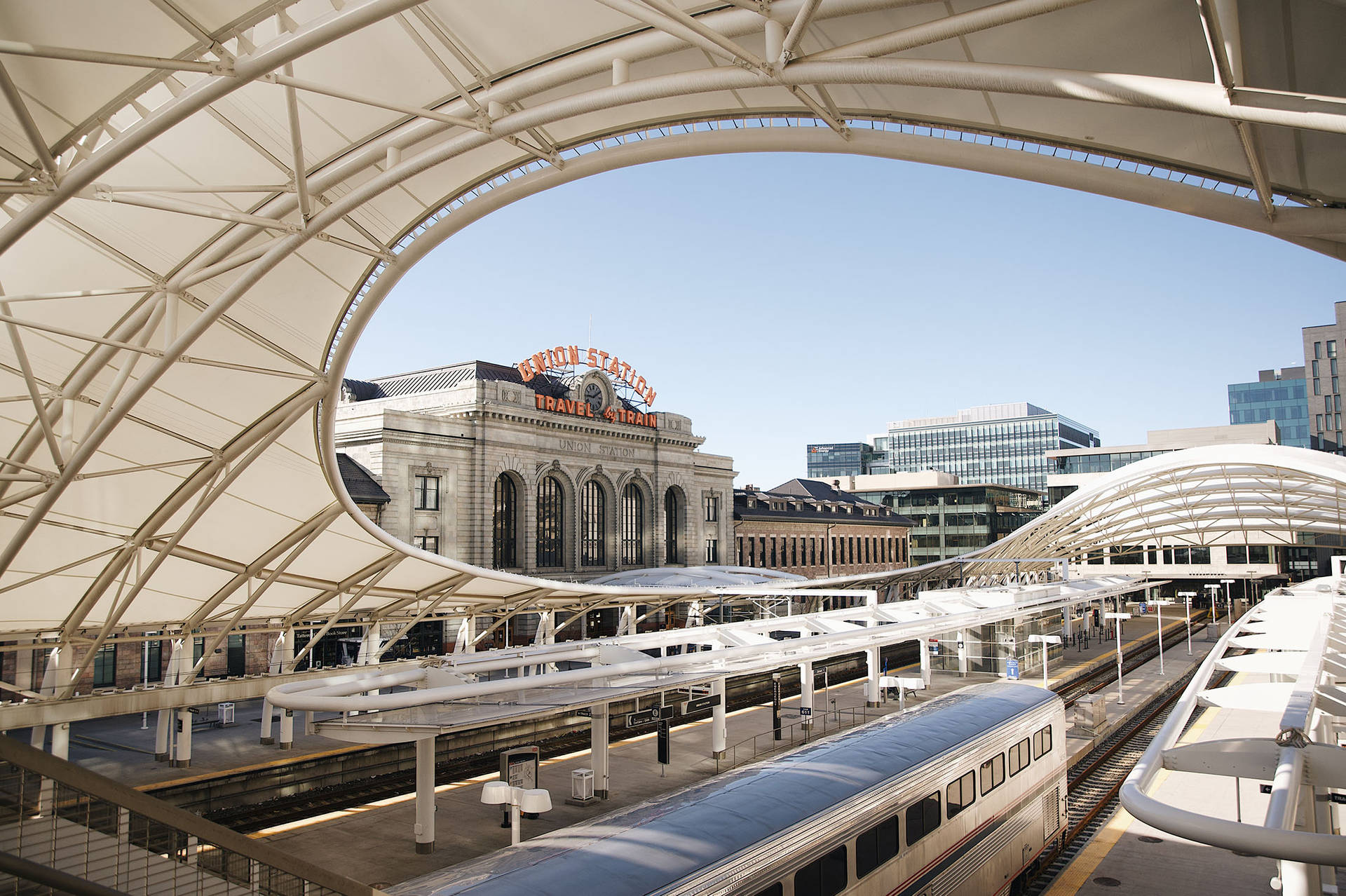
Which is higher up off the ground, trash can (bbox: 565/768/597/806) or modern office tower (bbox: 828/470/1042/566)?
modern office tower (bbox: 828/470/1042/566)

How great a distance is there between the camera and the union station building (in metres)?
47.5

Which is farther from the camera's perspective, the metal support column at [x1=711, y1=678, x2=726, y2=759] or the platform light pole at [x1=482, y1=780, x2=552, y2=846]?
the metal support column at [x1=711, y1=678, x2=726, y2=759]

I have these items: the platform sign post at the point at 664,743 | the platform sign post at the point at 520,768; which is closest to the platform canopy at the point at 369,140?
the platform sign post at the point at 520,768

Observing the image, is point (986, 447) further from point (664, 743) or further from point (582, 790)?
point (582, 790)

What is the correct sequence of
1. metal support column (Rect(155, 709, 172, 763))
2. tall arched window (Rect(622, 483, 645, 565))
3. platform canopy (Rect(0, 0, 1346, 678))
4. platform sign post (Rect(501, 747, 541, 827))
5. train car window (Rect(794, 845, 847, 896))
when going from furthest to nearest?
tall arched window (Rect(622, 483, 645, 565))
metal support column (Rect(155, 709, 172, 763))
platform sign post (Rect(501, 747, 541, 827))
train car window (Rect(794, 845, 847, 896))
platform canopy (Rect(0, 0, 1346, 678))

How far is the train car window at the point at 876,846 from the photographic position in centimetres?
1237

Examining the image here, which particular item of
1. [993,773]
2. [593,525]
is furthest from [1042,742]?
[593,525]

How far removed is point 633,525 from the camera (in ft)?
204

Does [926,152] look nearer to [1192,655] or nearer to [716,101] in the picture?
[716,101]

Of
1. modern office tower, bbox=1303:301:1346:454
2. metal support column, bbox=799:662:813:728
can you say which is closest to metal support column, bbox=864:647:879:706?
metal support column, bbox=799:662:813:728

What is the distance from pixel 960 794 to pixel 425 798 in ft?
34.1

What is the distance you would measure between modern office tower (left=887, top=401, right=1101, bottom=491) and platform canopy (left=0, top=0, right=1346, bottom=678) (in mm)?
140624

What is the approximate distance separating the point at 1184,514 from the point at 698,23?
6916 cm

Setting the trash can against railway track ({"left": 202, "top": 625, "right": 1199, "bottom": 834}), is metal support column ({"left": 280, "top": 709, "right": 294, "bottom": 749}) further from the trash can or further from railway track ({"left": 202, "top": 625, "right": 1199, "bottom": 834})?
the trash can
